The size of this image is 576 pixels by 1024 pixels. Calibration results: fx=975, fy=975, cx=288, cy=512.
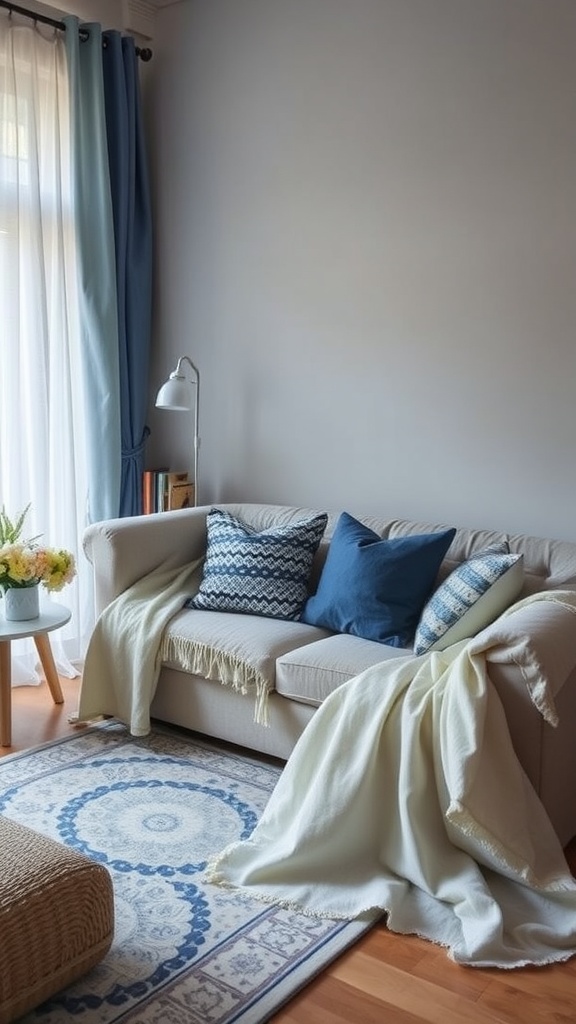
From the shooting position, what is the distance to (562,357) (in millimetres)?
3328

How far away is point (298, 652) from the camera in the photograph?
9.98 ft

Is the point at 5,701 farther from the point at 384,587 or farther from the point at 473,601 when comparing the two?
the point at 473,601

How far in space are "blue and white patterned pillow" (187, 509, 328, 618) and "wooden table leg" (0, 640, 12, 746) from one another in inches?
25.9

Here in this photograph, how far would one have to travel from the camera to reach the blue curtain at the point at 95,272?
159 inches

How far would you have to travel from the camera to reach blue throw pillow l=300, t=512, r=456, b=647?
313 cm

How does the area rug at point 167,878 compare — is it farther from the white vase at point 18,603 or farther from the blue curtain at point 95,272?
the blue curtain at point 95,272

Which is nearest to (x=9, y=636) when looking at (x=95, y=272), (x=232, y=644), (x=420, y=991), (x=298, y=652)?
(x=232, y=644)

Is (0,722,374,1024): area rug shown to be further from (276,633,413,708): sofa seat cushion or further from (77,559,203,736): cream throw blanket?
(276,633,413,708): sofa seat cushion

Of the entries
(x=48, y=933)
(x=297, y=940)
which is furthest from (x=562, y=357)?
(x=48, y=933)

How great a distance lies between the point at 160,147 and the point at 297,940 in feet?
11.4

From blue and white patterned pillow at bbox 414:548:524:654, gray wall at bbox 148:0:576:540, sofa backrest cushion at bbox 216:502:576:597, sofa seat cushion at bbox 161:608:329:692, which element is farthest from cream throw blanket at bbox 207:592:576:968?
gray wall at bbox 148:0:576:540

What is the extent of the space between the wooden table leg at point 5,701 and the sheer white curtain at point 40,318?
64 cm

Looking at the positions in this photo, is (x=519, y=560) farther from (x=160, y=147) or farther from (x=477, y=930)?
(x=160, y=147)

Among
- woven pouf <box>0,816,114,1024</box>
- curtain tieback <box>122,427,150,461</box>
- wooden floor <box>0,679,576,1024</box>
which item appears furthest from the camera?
curtain tieback <box>122,427,150,461</box>
